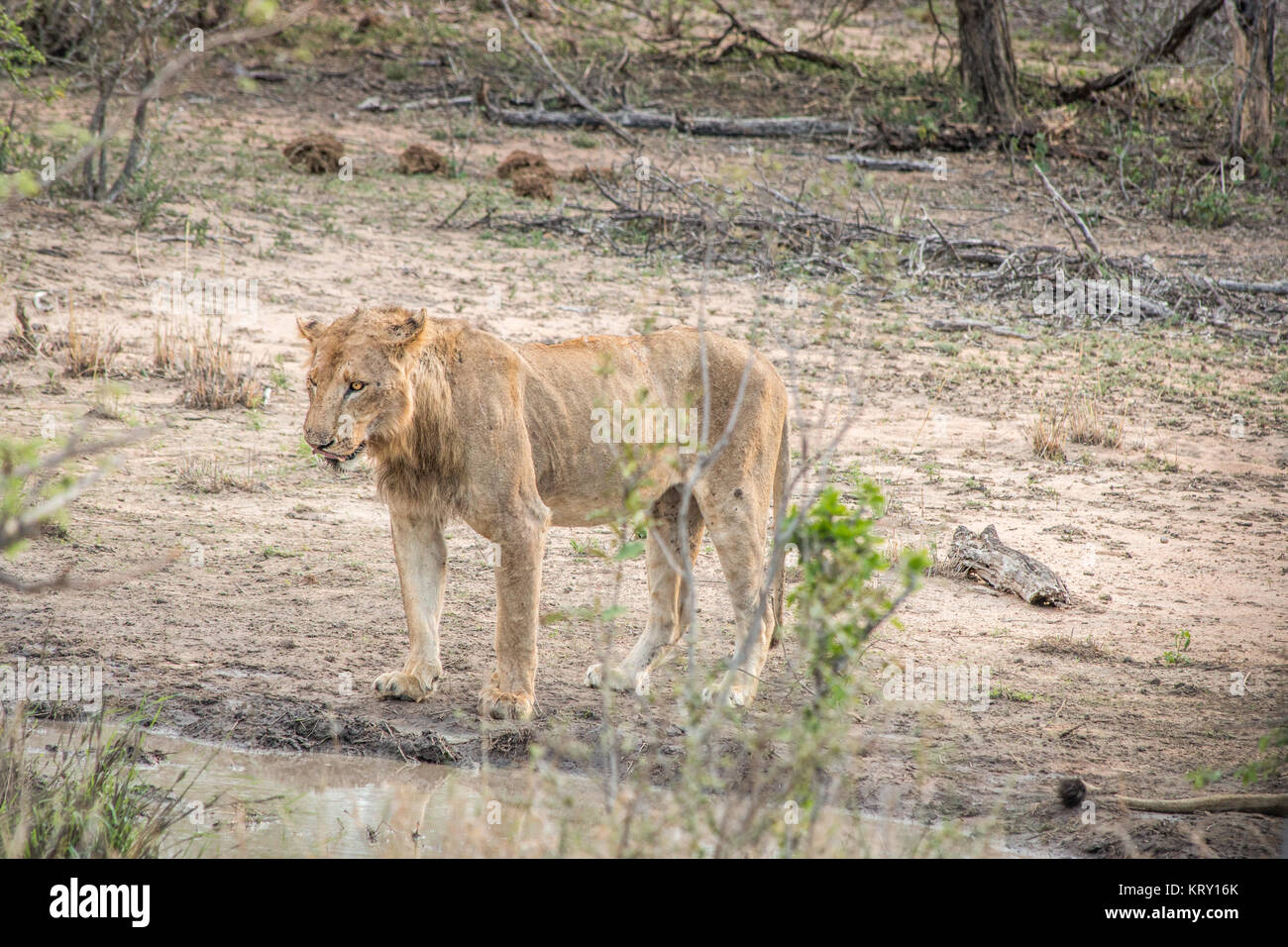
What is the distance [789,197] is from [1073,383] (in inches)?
175

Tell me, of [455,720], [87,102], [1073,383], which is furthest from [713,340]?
[87,102]

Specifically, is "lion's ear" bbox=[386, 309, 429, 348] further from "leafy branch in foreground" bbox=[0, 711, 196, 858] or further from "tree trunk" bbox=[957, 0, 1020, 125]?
"tree trunk" bbox=[957, 0, 1020, 125]

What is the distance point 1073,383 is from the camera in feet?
34.3

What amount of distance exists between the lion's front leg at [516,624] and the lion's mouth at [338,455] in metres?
0.66

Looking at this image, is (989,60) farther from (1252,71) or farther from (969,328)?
(969,328)

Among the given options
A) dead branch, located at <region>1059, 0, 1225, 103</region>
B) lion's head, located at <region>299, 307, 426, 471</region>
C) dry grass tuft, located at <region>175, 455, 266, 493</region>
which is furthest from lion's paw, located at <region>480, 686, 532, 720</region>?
dead branch, located at <region>1059, 0, 1225, 103</region>

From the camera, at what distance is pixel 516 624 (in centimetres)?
529

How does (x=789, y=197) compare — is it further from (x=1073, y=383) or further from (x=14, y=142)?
→ (x=14, y=142)

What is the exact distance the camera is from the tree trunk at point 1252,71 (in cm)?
1648

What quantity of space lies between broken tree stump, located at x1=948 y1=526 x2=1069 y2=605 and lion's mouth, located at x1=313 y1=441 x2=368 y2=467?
3.71 meters

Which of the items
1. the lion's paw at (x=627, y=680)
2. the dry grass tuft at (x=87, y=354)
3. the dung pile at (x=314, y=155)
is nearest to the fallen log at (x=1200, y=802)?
the lion's paw at (x=627, y=680)

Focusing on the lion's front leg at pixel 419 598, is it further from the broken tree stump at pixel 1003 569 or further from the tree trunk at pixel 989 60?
the tree trunk at pixel 989 60

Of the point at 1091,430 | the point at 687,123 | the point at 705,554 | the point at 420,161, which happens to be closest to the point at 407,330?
the point at 705,554

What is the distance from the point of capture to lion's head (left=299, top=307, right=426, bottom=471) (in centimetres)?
488
